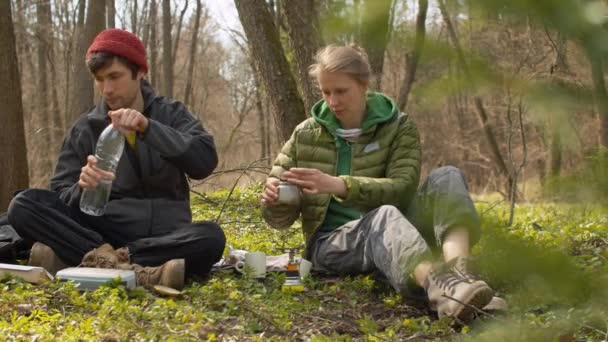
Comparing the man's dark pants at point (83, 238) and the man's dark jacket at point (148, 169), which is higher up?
the man's dark jacket at point (148, 169)

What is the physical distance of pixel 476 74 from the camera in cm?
92

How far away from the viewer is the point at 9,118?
5.55m

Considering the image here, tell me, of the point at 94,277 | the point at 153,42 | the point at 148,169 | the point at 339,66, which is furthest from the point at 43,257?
the point at 153,42

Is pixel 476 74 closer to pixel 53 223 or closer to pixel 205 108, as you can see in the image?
pixel 53 223

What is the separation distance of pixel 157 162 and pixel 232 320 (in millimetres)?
1069

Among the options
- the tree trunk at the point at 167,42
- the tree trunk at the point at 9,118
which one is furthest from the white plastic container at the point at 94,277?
the tree trunk at the point at 167,42

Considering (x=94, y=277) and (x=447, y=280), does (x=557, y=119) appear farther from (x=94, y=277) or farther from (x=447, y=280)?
(x=94, y=277)

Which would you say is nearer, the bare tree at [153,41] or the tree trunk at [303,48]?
the tree trunk at [303,48]

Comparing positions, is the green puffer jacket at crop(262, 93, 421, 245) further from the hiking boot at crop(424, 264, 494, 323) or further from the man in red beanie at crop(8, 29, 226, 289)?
the hiking boot at crop(424, 264, 494, 323)

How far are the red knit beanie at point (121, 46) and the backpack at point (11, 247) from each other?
3.13ft

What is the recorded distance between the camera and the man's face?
136 inches

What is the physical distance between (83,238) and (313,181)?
45.6 inches

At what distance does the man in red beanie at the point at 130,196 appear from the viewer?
134 inches

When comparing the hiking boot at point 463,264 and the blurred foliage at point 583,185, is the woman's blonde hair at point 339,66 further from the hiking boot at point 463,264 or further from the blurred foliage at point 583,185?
the blurred foliage at point 583,185
